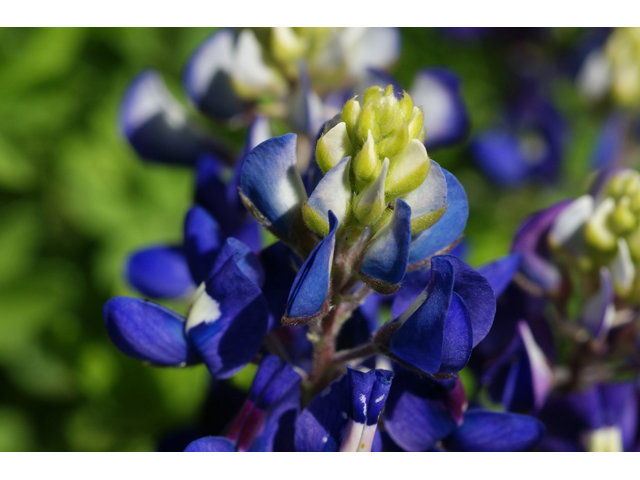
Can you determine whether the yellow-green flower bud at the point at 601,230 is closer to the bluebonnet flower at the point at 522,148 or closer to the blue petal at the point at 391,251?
the blue petal at the point at 391,251

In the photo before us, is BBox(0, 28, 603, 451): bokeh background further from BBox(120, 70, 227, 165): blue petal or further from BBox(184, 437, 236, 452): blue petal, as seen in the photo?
BBox(184, 437, 236, 452): blue petal

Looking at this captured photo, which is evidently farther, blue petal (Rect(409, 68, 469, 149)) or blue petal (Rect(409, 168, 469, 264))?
blue petal (Rect(409, 68, 469, 149))

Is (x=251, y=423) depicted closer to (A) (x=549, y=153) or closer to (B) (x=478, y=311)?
(B) (x=478, y=311)

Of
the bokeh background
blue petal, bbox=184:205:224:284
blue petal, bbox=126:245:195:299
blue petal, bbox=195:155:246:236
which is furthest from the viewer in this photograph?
the bokeh background

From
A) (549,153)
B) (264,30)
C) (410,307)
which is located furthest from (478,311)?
(549,153)

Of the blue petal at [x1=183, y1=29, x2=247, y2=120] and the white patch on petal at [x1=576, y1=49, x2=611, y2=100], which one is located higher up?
the blue petal at [x1=183, y1=29, x2=247, y2=120]

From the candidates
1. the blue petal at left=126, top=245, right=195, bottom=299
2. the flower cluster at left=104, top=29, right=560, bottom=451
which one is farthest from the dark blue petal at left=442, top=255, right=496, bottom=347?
the blue petal at left=126, top=245, right=195, bottom=299

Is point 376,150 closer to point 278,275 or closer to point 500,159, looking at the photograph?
point 278,275
